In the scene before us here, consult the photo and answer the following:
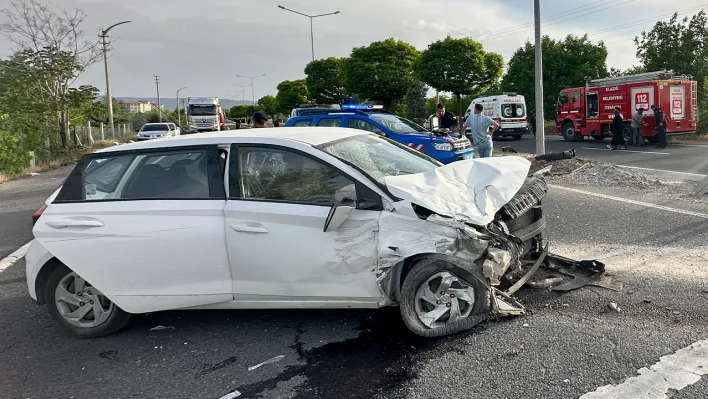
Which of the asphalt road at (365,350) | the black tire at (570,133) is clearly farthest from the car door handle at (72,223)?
the black tire at (570,133)

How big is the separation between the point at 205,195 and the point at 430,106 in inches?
1680

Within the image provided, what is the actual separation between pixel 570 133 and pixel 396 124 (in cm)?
1785

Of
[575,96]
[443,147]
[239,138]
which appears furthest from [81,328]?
[575,96]

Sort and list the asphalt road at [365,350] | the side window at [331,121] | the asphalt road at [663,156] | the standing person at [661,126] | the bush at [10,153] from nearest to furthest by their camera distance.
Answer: the asphalt road at [365,350], the side window at [331,121], the asphalt road at [663,156], the bush at [10,153], the standing person at [661,126]

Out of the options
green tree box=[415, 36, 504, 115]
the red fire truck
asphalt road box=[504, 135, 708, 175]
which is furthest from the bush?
the red fire truck

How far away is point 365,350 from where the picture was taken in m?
3.73

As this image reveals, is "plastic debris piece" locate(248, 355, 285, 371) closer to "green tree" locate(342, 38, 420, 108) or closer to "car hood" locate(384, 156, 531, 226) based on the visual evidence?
"car hood" locate(384, 156, 531, 226)

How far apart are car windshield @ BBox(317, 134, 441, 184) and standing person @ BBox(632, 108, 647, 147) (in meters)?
19.4

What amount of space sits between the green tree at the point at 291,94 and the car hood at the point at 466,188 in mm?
59577

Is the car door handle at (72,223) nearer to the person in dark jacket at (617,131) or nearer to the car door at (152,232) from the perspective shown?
the car door at (152,232)

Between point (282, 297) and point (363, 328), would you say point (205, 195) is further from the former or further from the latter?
point (363, 328)

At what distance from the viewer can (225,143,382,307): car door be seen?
373 centimetres

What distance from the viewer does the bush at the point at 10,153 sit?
60.3 ft

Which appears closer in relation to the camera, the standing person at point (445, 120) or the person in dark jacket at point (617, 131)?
the standing person at point (445, 120)
